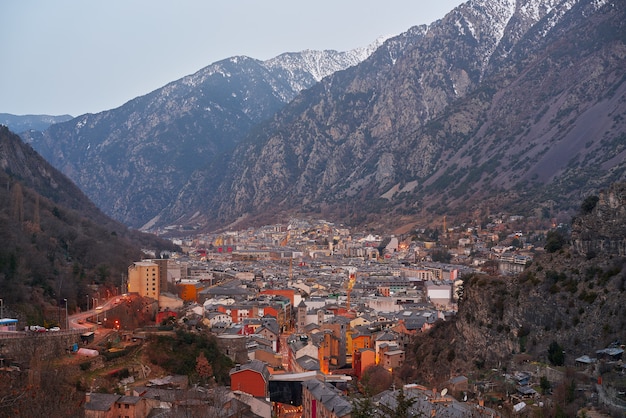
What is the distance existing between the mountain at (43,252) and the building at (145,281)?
1.31 metres

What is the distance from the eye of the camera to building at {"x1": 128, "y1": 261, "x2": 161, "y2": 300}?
52.9m

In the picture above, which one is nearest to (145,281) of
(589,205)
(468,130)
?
(589,205)

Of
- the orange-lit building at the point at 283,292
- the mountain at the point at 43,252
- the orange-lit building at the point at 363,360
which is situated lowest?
the orange-lit building at the point at 363,360

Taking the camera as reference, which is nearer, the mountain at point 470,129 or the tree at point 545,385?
the tree at point 545,385

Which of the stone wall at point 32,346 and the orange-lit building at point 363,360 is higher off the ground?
the stone wall at point 32,346

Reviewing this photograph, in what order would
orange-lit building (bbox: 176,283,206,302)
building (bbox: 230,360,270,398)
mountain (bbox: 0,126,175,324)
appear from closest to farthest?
building (bbox: 230,360,270,398), mountain (bbox: 0,126,175,324), orange-lit building (bbox: 176,283,206,302)

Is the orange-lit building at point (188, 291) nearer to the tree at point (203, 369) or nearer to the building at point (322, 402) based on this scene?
the tree at point (203, 369)

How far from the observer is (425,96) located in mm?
175125

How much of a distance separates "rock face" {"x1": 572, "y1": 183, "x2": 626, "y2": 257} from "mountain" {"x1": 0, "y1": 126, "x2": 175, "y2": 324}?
2473cm

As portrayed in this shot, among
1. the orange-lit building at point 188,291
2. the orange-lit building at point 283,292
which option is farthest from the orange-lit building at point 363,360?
the orange-lit building at point 283,292

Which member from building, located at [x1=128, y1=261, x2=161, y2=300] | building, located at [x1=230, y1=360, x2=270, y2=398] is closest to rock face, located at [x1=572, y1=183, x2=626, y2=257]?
building, located at [x1=230, y1=360, x2=270, y2=398]

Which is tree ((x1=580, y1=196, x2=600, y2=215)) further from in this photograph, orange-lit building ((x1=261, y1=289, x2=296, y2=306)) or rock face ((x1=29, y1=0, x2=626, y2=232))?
rock face ((x1=29, y1=0, x2=626, y2=232))

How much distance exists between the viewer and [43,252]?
51.6 metres

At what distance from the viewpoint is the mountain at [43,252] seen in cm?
4316
